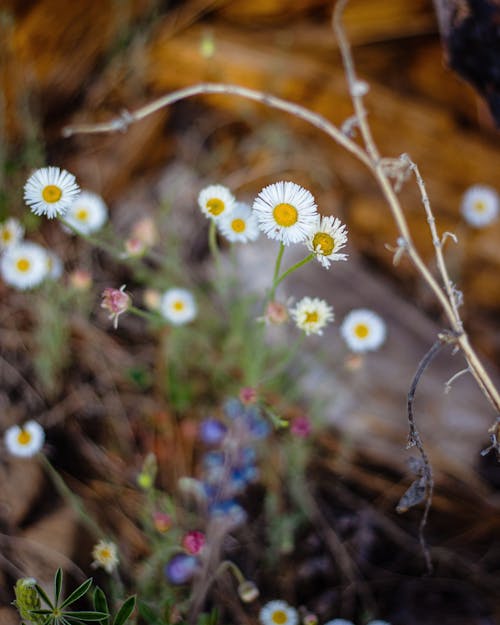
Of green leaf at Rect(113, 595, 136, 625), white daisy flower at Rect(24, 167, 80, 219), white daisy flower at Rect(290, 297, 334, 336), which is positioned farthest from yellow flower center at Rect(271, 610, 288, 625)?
white daisy flower at Rect(24, 167, 80, 219)

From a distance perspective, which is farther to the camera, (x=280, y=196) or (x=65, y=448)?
(x=65, y=448)

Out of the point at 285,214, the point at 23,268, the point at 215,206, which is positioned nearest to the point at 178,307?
the point at 23,268

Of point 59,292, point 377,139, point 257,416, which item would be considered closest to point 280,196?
point 257,416

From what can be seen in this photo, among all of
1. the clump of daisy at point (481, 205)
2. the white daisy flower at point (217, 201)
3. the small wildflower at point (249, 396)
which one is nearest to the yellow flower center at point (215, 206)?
the white daisy flower at point (217, 201)

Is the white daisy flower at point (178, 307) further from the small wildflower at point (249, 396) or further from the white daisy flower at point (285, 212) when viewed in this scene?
the white daisy flower at point (285, 212)

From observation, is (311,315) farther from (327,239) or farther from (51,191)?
(51,191)

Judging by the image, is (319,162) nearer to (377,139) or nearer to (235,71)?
(377,139)

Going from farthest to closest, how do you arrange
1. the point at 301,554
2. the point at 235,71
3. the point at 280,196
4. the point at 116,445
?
the point at 235,71 < the point at 116,445 < the point at 301,554 < the point at 280,196

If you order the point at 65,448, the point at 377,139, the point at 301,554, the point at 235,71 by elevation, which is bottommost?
the point at 301,554
